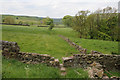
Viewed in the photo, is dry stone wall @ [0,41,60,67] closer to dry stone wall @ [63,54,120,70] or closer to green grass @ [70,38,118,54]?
dry stone wall @ [63,54,120,70]

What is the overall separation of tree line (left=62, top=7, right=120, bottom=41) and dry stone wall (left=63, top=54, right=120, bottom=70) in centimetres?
2510

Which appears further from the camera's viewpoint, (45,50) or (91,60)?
(45,50)

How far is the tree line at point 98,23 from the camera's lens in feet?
104

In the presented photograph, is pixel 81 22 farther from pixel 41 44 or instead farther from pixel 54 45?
pixel 41 44

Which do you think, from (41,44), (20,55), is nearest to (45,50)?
(41,44)

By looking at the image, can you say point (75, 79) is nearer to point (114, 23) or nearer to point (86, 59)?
point (86, 59)

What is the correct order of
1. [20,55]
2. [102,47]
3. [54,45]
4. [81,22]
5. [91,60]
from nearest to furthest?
1. [91,60]
2. [20,55]
3. [102,47]
4. [54,45]
5. [81,22]

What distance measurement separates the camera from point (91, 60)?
28.9 feet

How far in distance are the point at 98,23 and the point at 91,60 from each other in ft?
91.7

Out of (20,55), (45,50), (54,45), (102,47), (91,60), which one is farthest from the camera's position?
(54,45)

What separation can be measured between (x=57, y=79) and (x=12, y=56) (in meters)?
5.63

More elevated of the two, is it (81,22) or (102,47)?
(81,22)

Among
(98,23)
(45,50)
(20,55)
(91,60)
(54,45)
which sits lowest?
(45,50)

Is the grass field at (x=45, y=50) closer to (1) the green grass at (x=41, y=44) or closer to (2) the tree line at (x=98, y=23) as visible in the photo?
(1) the green grass at (x=41, y=44)
